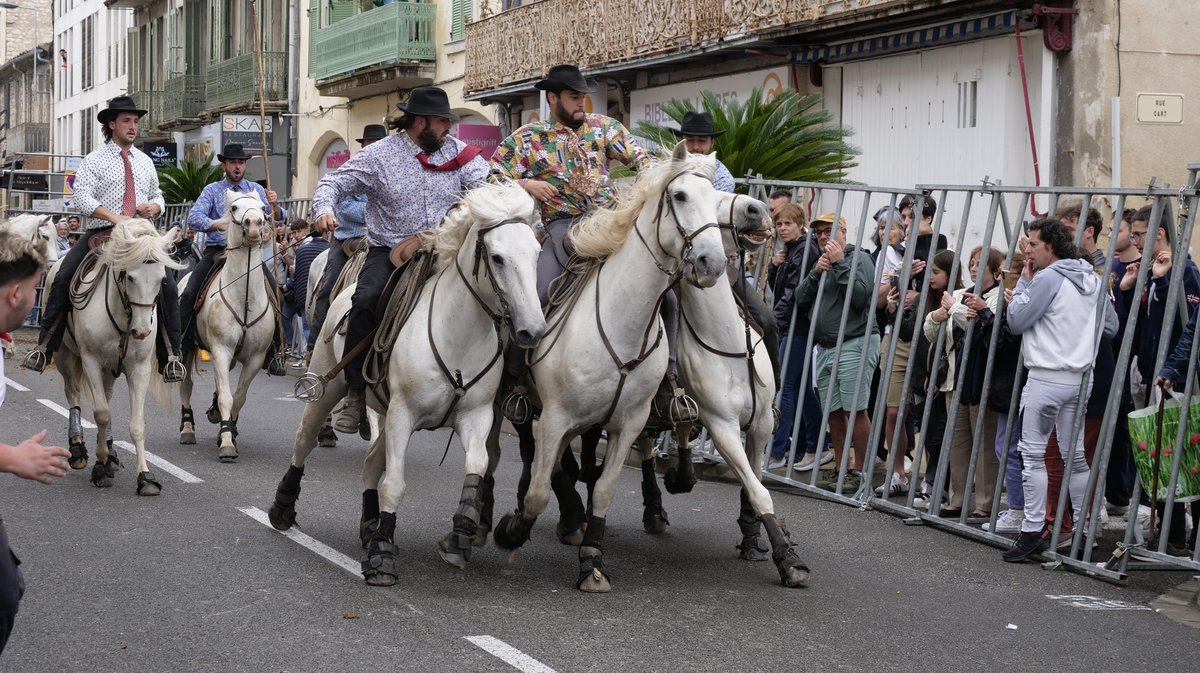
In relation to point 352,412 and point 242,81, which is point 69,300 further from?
point 242,81

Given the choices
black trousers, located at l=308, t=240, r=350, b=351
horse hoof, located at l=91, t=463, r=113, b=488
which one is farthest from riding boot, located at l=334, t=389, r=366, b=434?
black trousers, located at l=308, t=240, r=350, b=351

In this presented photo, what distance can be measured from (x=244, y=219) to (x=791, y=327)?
4453 millimetres

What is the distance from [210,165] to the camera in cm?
2609

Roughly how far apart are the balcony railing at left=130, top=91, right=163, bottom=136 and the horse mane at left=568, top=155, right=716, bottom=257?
4376cm

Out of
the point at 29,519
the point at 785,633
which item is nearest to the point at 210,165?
the point at 29,519

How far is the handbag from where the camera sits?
7.77m

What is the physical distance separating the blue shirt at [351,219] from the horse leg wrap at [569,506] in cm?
468

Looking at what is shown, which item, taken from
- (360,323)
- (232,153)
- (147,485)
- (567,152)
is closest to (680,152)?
(567,152)

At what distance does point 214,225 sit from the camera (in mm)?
12766

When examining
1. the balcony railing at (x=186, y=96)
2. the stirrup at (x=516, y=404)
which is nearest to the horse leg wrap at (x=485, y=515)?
the stirrup at (x=516, y=404)

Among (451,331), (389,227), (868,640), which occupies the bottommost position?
(868,640)

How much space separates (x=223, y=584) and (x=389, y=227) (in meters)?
2.17

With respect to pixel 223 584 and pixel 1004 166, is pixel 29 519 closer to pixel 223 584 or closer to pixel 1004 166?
pixel 223 584

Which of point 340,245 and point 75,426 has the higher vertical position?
point 340,245
